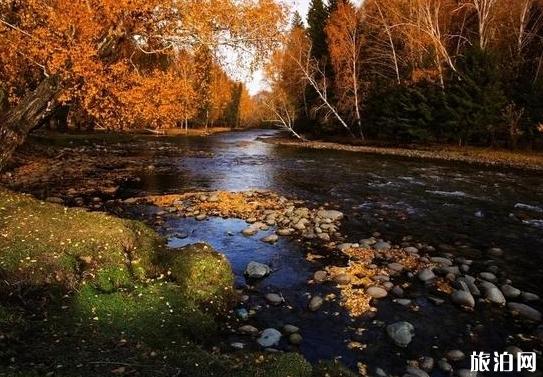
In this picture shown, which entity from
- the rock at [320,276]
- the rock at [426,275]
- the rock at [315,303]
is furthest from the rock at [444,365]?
the rock at [320,276]

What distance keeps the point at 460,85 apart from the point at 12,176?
34260mm

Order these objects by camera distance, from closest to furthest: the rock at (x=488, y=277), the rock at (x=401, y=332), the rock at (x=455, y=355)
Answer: the rock at (x=455, y=355) < the rock at (x=401, y=332) < the rock at (x=488, y=277)

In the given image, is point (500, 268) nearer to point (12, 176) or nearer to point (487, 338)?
point (487, 338)

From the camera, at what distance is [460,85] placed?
37.9 metres

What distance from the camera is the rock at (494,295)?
893cm

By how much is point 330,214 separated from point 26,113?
32.1ft

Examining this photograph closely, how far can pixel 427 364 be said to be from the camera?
6730 millimetres

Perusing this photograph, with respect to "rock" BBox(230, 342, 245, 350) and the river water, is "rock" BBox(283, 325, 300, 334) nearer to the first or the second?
the river water

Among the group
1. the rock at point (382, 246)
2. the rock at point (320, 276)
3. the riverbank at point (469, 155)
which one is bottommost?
the rock at point (320, 276)

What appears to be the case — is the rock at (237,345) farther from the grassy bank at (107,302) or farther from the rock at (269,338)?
the rock at (269,338)

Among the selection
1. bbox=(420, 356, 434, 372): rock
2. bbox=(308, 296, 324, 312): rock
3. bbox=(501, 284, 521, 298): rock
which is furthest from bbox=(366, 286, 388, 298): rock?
bbox=(501, 284, 521, 298): rock

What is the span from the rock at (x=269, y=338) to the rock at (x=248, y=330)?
0.51 feet

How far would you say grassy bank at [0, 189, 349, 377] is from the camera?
504 centimetres

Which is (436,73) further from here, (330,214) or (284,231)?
(284,231)
